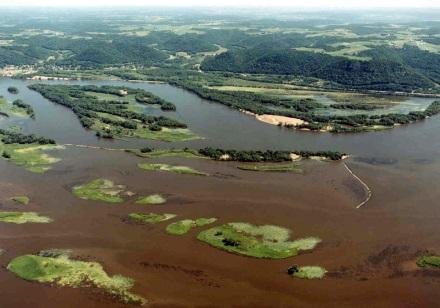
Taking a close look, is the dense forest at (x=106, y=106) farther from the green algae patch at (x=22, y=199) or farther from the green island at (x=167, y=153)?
the green algae patch at (x=22, y=199)

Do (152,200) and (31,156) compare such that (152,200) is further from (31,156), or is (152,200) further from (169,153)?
(31,156)

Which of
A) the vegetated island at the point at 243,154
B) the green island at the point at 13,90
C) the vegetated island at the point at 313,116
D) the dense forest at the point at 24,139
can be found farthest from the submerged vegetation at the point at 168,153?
the green island at the point at 13,90

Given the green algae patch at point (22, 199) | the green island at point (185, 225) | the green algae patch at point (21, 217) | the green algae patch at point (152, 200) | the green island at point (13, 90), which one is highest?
the green island at point (13, 90)

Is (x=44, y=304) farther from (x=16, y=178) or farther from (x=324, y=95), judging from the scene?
(x=324, y=95)

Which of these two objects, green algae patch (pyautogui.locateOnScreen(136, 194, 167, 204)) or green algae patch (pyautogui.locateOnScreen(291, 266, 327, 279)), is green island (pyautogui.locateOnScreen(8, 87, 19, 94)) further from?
green algae patch (pyautogui.locateOnScreen(291, 266, 327, 279))

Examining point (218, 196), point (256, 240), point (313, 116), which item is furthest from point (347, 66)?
point (256, 240)

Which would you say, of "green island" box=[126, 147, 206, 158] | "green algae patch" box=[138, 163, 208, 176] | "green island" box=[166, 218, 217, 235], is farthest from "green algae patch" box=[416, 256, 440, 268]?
"green island" box=[126, 147, 206, 158]
